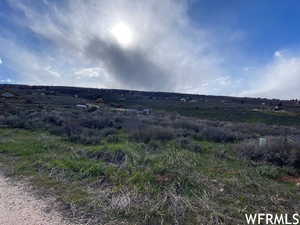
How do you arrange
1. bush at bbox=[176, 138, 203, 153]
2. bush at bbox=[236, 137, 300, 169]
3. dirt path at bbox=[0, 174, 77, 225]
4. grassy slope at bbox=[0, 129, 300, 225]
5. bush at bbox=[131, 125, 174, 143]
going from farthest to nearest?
bush at bbox=[131, 125, 174, 143] < bush at bbox=[176, 138, 203, 153] < bush at bbox=[236, 137, 300, 169] < grassy slope at bbox=[0, 129, 300, 225] < dirt path at bbox=[0, 174, 77, 225]

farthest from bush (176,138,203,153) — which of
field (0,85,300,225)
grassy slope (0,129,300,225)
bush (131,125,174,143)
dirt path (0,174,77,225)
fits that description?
dirt path (0,174,77,225)

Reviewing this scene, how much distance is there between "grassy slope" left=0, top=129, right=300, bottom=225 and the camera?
3816 millimetres

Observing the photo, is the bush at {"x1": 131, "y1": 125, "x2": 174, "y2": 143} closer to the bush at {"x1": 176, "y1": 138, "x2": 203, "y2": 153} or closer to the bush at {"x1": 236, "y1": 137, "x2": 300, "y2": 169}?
the bush at {"x1": 176, "y1": 138, "x2": 203, "y2": 153}

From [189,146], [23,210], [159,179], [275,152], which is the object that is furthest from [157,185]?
[275,152]

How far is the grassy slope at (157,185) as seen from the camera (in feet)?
12.5

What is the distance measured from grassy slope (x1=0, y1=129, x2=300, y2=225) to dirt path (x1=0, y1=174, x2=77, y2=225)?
0.37 metres

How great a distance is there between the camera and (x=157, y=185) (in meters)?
4.74

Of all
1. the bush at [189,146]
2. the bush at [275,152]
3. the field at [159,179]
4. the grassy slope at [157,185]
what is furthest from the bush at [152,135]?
the bush at [275,152]

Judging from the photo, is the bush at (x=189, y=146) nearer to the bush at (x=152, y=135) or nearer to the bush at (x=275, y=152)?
the bush at (x=152, y=135)

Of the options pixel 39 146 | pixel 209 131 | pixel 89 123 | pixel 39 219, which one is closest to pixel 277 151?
pixel 209 131

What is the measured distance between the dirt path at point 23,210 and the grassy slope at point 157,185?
0.37 meters

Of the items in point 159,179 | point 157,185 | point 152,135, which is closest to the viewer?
point 157,185

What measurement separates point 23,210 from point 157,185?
8.96ft

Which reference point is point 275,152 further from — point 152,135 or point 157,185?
point 152,135
